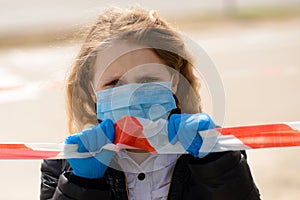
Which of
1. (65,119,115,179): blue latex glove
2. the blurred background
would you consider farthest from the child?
the blurred background

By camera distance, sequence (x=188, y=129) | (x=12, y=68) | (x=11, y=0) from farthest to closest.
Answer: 1. (x=11, y=0)
2. (x=12, y=68)
3. (x=188, y=129)

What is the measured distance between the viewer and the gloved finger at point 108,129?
2658 millimetres

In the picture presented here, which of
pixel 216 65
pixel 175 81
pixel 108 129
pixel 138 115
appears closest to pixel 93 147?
pixel 108 129

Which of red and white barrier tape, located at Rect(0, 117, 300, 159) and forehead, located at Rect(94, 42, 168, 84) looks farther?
forehead, located at Rect(94, 42, 168, 84)

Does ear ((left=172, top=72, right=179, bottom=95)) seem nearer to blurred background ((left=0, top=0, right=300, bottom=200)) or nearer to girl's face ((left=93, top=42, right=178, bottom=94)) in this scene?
girl's face ((left=93, top=42, right=178, bottom=94))

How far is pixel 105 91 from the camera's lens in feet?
9.32

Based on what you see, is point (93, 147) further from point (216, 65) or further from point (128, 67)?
point (216, 65)

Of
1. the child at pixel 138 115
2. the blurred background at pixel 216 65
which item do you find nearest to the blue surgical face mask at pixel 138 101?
the child at pixel 138 115

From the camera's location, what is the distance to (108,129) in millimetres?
2664

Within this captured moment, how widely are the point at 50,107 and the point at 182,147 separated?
6.21 metres

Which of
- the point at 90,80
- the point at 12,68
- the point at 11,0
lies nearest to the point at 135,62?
the point at 90,80

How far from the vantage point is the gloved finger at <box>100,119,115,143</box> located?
2658 mm

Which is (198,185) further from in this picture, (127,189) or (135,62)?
(135,62)

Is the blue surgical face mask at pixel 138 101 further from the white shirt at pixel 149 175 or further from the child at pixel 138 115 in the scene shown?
the white shirt at pixel 149 175
